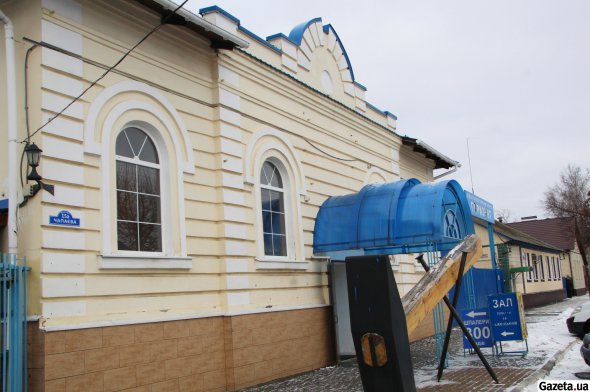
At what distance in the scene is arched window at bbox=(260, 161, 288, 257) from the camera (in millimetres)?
11641

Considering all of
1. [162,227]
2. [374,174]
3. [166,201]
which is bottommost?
[162,227]

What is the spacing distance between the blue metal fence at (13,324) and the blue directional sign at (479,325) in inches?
335

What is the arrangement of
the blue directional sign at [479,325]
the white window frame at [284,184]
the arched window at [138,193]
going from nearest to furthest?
the arched window at [138,193] → the white window frame at [284,184] → the blue directional sign at [479,325]

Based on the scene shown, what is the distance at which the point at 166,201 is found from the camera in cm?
927

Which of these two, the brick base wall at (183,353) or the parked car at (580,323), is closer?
the brick base wall at (183,353)

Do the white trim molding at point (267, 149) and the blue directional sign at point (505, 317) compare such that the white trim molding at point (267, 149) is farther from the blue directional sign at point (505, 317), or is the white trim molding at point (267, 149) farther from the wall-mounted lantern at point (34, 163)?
the blue directional sign at point (505, 317)

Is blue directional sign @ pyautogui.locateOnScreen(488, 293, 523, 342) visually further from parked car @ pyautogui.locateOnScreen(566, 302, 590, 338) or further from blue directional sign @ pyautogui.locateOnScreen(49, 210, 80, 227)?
blue directional sign @ pyautogui.locateOnScreen(49, 210, 80, 227)

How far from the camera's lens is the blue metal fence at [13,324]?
6730mm

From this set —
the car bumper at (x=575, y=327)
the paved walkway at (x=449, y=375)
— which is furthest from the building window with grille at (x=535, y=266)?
the paved walkway at (x=449, y=375)

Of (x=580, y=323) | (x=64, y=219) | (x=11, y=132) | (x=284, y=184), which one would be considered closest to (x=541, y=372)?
(x=580, y=323)

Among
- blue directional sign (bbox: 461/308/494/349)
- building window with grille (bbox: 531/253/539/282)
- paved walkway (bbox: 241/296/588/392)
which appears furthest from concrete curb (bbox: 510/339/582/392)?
building window with grille (bbox: 531/253/539/282)

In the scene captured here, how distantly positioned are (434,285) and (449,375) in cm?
463

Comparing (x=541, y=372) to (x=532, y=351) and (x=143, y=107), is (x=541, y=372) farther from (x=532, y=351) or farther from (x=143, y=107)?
(x=143, y=107)

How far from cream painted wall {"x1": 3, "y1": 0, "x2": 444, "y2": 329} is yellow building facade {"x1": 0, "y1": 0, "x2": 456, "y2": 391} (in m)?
0.02
